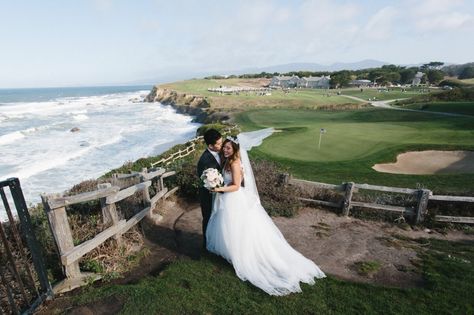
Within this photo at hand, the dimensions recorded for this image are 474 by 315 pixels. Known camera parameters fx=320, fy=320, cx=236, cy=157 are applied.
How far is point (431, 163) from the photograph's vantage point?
739 inches

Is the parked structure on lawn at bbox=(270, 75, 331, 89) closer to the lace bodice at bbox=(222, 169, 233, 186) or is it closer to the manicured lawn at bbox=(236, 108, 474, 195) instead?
the manicured lawn at bbox=(236, 108, 474, 195)

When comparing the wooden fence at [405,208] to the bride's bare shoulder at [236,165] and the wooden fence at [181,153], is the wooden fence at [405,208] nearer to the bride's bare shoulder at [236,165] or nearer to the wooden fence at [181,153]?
the bride's bare shoulder at [236,165]

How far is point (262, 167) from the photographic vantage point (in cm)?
1092

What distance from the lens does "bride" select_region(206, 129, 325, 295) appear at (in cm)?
566

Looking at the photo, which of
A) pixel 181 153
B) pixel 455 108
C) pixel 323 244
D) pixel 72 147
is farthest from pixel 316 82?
pixel 323 244

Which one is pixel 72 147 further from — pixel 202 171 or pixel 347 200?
pixel 202 171

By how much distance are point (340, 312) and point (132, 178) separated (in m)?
5.60

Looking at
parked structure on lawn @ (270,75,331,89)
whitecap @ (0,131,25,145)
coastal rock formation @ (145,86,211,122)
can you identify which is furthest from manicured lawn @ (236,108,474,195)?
parked structure on lawn @ (270,75,331,89)

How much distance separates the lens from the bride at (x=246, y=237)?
5.66 meters

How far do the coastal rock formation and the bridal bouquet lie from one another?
50071 mm

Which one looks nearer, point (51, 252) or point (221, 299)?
point (221, 299)

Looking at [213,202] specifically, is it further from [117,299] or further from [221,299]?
[117,299]

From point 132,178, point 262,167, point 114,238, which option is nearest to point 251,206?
point 114,238

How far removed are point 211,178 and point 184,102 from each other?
3125 inches
